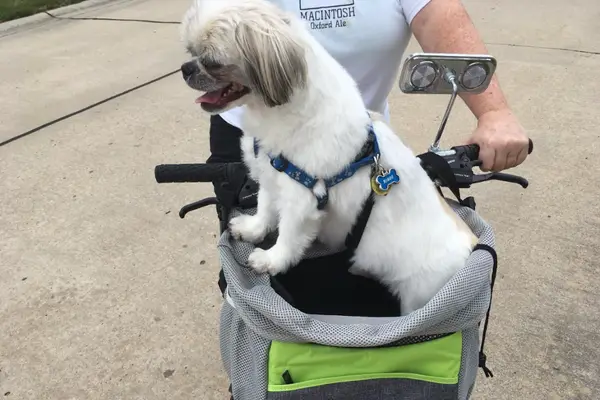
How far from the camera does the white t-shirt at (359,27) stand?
66.9 inches

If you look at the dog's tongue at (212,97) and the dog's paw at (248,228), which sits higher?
the dog's tongue at (212,97)

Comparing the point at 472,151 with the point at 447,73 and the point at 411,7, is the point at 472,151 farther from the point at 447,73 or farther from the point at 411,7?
the point at 411,7

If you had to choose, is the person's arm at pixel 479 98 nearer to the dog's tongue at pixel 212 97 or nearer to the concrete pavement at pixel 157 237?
the dog's tongue at pixel 212 97

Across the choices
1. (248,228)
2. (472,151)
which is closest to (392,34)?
(472,151)

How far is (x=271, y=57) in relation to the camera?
1371mm

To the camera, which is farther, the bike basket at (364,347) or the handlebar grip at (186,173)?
the handlebar grip at (186,173)

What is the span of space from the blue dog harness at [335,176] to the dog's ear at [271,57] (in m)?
0.16

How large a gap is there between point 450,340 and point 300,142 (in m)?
0.60

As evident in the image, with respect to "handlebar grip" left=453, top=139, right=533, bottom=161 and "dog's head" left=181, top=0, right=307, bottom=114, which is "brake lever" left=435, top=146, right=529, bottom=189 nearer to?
"handlebar grip" left=453, top=139, right=533, bottom=161

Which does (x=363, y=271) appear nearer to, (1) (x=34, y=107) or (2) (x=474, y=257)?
(2) (x=474, y=257)

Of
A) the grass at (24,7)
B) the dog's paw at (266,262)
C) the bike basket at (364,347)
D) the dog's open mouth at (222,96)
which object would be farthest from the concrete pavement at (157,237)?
the grass at (24,7)

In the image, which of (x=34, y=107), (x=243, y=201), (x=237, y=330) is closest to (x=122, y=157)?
(x=34, y=107)

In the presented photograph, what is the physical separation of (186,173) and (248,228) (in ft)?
1.08

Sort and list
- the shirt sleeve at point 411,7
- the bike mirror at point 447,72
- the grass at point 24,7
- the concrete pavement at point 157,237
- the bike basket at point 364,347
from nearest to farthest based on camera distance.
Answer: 1. the bike basket at point 364,347
2. the bike mirror at point 447,72
3. the shirt sleeve at point 411,7
4. the concrete pavement at point 157,237
5. the grass at point 24,7
